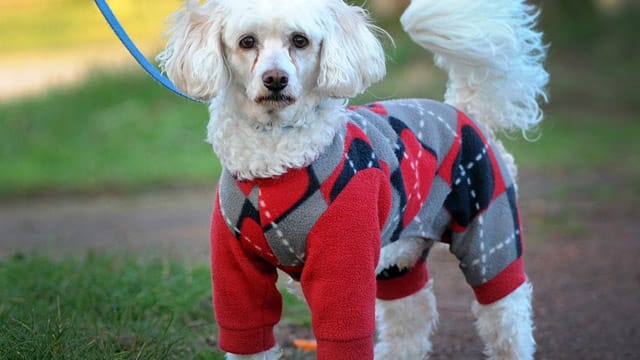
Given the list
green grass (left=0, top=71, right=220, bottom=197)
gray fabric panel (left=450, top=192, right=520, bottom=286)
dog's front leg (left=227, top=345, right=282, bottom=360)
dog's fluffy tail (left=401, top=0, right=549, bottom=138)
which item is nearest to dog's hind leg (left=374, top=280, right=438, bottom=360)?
gray fabric panel (left=450, top=192, right=520, bottom=286)

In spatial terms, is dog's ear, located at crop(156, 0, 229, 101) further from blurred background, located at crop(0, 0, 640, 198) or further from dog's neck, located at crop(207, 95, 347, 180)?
blurred background, located at crop(0, 0, 640, 198)

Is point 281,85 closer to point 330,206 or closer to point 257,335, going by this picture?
point 330,206

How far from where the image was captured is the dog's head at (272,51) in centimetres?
342

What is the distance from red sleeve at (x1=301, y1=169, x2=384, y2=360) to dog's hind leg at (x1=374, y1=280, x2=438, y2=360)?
109cm

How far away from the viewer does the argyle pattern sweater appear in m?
3.45

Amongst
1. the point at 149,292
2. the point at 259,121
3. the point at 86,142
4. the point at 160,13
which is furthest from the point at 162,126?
the point at 160,13

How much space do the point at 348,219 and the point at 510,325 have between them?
1.18 m

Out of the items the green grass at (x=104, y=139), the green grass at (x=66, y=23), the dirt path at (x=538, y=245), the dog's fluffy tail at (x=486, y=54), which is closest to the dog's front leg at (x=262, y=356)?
the dirt path at (x=538, y=245)

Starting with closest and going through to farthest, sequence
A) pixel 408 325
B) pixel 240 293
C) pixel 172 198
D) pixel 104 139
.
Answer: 1. pixel 240 293
2. pixel 408 325
3. pixel 172 198
4. pixel 104 139

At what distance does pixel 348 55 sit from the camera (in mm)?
3539

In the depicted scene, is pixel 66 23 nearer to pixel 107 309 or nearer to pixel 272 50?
Answer: pixel 107 309

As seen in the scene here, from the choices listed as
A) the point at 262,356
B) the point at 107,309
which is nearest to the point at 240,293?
the point at 262,356

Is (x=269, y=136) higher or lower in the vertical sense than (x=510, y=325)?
higher

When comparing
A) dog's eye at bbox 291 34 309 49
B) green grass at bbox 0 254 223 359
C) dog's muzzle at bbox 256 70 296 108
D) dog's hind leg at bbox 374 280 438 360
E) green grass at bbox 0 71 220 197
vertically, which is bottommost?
green grass at bbox 0 71 220 197
